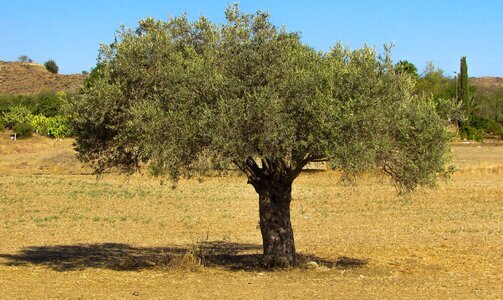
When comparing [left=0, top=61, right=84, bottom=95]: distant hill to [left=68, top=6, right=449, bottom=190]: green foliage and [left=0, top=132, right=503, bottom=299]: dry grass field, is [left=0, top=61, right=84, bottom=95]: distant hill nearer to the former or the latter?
[left=0, top=132, right=503, bottom=299]: dry grass field

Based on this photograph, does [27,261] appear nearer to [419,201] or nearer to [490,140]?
[419,201]

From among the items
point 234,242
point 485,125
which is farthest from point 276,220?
point 485,125

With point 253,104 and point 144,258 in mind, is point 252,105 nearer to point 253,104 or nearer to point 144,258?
point 253,104

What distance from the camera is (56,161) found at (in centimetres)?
5984

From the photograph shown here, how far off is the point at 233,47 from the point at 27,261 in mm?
8664

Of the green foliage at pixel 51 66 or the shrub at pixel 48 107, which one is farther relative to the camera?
the green foliage at pixel 51 66

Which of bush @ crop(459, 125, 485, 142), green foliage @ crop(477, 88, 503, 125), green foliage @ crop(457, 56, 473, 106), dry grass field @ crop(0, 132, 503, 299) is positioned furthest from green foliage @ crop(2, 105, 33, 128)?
green foliage @ crop(477, 88, 503, 125)

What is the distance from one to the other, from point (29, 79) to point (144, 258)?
13017cm

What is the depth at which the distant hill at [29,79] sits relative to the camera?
13438 cm

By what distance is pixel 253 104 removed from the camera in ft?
45.9

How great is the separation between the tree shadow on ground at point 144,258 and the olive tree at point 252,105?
3.07 m

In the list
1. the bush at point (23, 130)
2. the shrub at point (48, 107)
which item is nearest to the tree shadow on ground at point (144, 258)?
the bush at point (23, 130)

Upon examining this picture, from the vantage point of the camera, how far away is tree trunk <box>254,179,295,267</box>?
675 inches

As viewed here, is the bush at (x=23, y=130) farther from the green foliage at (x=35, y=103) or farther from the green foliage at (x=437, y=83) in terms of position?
the green foliage at (x=437, y=83)
